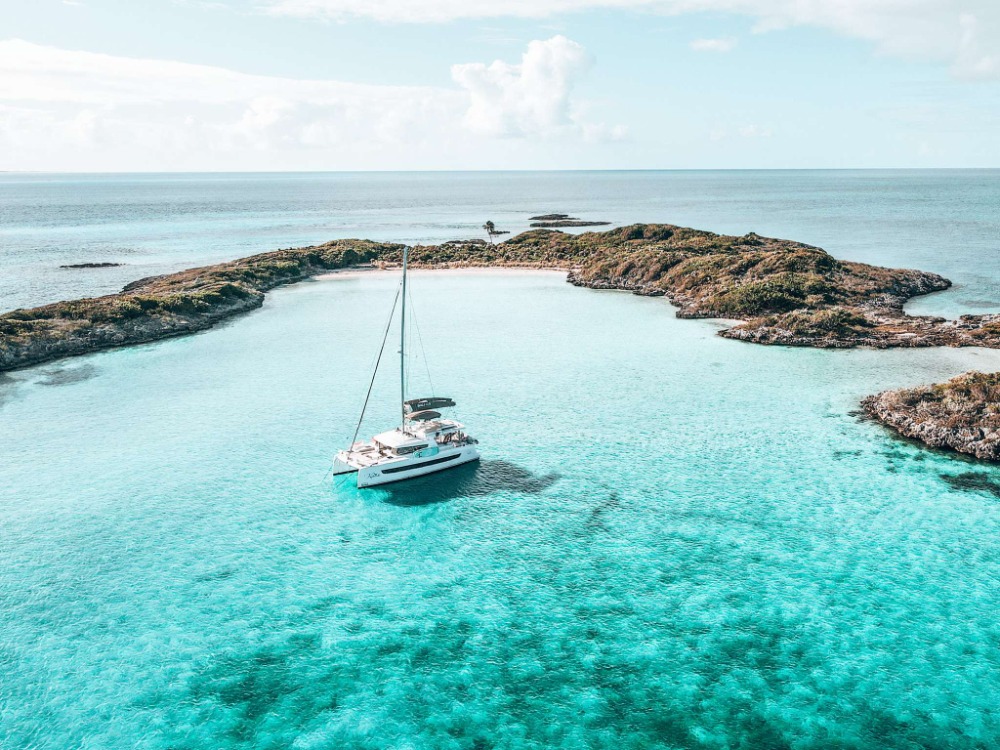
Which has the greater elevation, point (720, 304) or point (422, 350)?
point (720, 304)

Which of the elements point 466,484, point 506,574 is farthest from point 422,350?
point 506,574

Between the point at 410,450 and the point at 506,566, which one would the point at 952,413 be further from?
the point at 410,450

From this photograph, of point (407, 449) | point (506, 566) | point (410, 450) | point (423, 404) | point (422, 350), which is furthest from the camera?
point (422, 350)

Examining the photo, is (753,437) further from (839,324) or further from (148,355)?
(148,355)

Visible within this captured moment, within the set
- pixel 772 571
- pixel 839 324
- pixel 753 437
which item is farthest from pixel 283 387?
pixel 839 324

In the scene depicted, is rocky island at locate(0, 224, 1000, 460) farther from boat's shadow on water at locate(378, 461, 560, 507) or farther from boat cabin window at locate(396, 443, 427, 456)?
boat cabin window at locate(396, 443, 427, 456)
